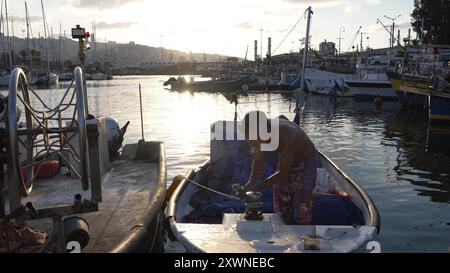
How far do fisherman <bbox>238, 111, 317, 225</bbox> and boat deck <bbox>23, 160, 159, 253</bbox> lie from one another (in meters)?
1.97

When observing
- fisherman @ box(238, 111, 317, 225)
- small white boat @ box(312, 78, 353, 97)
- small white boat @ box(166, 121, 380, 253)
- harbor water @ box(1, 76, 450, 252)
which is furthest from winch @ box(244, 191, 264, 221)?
small white boat @ box(312, 78, 353, 97)

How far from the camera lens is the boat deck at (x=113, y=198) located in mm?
6617

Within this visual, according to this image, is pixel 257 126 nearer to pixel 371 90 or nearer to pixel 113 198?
pixel 113 198

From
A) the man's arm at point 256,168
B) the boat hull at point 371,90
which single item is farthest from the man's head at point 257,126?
the boat hull at point 371,90

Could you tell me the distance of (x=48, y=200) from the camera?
8.09m

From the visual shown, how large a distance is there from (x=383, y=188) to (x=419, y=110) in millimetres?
26896

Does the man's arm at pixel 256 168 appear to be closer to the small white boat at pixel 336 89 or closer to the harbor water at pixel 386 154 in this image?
the harbor water at pixel 386 154

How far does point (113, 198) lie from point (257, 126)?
11.2 feet

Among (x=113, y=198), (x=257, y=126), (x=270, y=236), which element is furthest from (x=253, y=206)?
Answer: (x=113, y=198)

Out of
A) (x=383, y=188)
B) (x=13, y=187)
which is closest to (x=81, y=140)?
(x=13, y=187)

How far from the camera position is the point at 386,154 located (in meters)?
18.8

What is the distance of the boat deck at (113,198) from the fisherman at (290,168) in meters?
1.97

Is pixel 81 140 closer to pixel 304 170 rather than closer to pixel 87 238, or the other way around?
pixel 87 238

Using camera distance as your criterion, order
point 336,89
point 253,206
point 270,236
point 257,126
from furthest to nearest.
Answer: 1. point 336,89
2. point 257,126
3. point 253,206
4. point 270,236
